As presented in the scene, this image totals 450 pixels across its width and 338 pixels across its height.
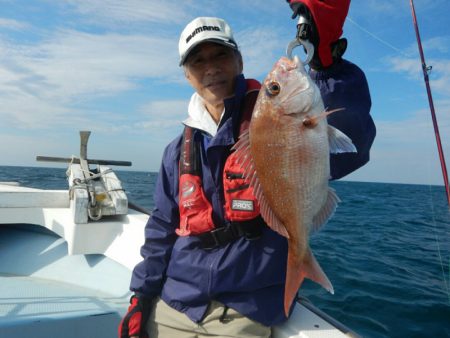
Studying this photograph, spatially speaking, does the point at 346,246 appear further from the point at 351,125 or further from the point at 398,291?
the point at 351,125

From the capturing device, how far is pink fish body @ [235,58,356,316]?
1.62m

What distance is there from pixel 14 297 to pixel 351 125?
3.58m

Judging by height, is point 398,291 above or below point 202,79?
below

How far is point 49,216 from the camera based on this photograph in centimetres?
452

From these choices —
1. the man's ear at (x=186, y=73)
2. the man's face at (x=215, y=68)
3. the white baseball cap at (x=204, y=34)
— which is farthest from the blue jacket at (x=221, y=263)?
the man's ear at (x=186, y=73)

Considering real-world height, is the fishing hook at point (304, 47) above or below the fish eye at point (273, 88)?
above

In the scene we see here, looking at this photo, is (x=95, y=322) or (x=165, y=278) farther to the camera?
(x=95, y=322)

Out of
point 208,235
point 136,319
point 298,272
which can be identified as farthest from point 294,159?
point 136,319

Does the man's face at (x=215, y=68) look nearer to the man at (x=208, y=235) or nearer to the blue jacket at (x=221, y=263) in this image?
the man at (x=208, y=235)

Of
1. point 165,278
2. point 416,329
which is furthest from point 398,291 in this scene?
point 165,278

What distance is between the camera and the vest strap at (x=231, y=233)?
2027 mm

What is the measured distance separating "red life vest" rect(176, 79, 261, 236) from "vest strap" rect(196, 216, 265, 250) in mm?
30

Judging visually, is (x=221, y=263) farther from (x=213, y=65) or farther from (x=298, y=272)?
(x=213, y=65)

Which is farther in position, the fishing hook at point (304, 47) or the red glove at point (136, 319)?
the red glove at point (136, 319)
